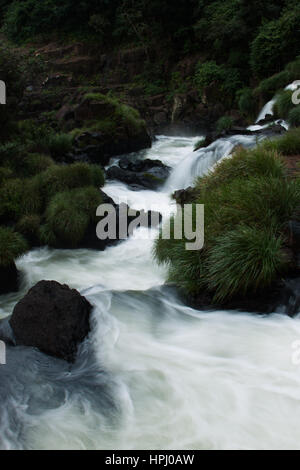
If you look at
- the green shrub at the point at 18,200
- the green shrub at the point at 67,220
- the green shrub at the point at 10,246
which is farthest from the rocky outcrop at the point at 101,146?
the green shrub at the point at 10,246

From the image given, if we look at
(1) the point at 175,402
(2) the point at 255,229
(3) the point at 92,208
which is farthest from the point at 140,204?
(1) the point at 175,402

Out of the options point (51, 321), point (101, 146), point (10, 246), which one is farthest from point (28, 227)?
point (101, 146)

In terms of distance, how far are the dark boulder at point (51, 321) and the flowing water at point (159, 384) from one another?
0.12m

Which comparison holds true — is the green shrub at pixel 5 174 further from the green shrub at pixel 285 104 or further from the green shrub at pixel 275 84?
the green shrub at pixel 275 84

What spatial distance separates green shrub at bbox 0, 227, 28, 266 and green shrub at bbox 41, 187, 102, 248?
25.9 inches

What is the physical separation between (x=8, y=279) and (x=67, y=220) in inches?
76.0

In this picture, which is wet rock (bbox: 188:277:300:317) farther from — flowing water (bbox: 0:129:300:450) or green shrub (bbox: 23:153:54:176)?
green shrub (bbox: 23:153:54:176)

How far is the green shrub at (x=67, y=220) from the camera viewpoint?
26.6 ft

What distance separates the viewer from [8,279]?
6.66 meters

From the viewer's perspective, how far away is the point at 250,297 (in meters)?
4.81

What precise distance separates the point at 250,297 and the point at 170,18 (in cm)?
2619

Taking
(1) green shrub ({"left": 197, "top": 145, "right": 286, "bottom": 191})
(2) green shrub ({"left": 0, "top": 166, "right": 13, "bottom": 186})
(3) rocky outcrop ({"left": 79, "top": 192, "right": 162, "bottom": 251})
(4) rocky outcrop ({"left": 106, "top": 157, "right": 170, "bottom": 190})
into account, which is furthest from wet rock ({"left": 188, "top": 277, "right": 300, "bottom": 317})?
(4) rocky outcrop ({"left": 106, "top": 157, "right": 170, "bottom": 190})
